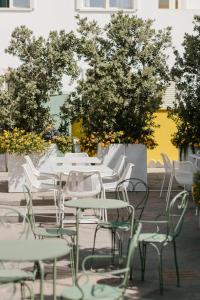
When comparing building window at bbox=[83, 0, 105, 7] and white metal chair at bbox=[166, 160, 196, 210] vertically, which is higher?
building window at bbox=[83, 0, 105, 7]

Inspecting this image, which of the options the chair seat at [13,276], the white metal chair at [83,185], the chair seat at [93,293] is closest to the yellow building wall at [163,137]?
the white metal chair at [83,185]

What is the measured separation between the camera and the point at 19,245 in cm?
602

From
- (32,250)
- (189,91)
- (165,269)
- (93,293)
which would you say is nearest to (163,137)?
(189,91)

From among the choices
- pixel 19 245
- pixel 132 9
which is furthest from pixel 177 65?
pixel 19 245

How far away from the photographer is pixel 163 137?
2572 cm

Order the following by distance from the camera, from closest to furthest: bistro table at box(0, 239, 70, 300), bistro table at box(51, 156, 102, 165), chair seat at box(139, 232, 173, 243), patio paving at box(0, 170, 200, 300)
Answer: bistro table at box(0, 239, 70, 300)
patio paving at box(0, 170, 200, 300)
chair seat at box(139, 232, 173, 243)
bistro table at box(51, 156, 102, 165)

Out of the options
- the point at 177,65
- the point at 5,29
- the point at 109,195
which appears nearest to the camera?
the point at 109,195

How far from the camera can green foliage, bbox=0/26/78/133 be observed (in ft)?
57.6

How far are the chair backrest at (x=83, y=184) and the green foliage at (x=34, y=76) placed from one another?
6.59 m

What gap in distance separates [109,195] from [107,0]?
9.46 m

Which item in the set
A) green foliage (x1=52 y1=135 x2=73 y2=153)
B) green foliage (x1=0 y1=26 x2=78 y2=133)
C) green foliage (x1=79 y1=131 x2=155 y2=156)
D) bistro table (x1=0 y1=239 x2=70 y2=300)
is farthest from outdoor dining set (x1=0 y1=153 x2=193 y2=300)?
green foliage (x1=0 y1=26 x2=78 y2=133)

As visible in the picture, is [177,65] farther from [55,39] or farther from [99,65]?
[55,39]

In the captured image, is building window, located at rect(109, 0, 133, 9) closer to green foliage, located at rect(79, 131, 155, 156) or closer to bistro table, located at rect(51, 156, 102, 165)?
green foliage, located at rect(79, 131, 155, 156)

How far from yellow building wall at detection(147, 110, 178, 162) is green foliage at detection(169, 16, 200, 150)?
7.81m
